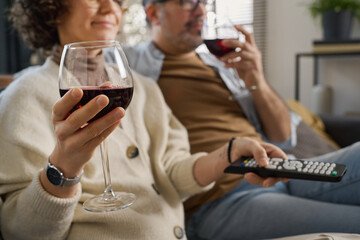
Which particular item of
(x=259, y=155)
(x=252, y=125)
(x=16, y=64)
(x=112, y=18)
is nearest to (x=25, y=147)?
(x=112, y=18)

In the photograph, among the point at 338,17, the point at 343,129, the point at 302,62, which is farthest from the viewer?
the point at 302,62

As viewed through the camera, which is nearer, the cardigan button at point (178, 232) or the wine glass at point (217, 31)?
the cardigan button at point (178, 232)

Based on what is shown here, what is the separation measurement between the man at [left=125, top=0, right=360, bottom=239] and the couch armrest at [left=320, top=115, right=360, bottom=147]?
0.55m

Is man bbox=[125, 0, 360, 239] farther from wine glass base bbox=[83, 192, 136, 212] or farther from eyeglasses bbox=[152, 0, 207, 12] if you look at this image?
wine glass base bbox=[83, 192, 136, 212]

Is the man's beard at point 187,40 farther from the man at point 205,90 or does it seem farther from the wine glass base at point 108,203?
the wine glass base at point 108,203

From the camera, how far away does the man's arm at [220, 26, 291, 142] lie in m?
1.41

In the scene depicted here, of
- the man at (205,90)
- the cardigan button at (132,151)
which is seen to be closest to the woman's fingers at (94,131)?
the cardigan button at (132,151)

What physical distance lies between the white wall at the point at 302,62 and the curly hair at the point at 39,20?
3.13 meters

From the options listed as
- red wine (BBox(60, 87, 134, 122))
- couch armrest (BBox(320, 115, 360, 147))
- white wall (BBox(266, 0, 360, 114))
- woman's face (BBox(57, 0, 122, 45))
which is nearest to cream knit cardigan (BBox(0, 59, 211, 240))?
woman's face (BBox(57, 0, 122, 45))

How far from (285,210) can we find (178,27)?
0.78 m

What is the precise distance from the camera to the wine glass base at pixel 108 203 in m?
0.71

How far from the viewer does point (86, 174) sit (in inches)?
37.9

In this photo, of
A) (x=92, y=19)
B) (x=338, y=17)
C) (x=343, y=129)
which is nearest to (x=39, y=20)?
(x=92, y=19)

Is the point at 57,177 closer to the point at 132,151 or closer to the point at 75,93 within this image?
the point at 75,93
